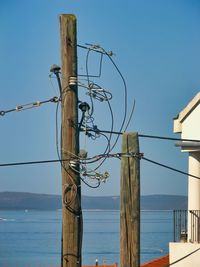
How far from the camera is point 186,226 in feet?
83.7

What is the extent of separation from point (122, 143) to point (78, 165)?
2.58ft

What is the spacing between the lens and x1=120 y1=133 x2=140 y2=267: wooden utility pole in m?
13.9

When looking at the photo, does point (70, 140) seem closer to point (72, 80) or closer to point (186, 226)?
point (72, 80)

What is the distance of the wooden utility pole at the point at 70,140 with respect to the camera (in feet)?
45.4

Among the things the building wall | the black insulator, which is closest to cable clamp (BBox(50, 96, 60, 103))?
the black insulator

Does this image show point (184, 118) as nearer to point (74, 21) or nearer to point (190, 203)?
point (190, 203)

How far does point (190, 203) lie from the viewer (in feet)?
81.4

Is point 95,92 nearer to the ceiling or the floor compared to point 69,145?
nearer to the ceiling

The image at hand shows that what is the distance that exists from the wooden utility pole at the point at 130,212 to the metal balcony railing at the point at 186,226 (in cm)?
1015

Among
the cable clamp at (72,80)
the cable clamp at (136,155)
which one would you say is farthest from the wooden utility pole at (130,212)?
the cable clamp at (72,80)

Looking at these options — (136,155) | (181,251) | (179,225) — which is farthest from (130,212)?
(179,225)

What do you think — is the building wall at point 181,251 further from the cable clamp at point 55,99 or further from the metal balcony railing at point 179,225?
the cable clamp at point 55,99

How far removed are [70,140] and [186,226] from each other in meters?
12.1

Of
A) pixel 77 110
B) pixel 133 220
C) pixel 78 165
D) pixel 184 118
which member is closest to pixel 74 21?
pixel 77 110
